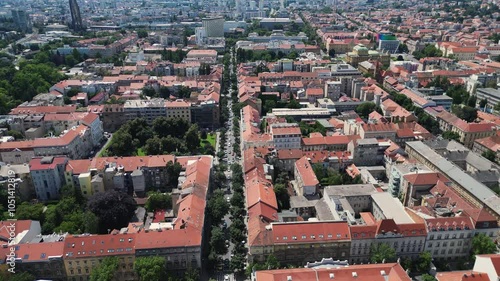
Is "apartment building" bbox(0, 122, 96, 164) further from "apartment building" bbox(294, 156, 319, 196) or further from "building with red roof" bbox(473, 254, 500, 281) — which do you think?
"building with red roof" bbox(473, 254, 500, 281)

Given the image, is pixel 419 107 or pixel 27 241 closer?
pixel 27 241

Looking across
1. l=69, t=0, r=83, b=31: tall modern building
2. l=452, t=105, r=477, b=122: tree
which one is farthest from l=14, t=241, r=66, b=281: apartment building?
l=69, t=0, r=83, b=31: tall modern building

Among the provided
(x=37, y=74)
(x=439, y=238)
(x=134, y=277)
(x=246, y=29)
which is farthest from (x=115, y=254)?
(x=246, y=29)

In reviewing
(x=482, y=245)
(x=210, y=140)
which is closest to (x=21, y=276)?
(x=210, y=140)

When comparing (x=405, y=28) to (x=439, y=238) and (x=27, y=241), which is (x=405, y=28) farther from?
(x=27, y=241)

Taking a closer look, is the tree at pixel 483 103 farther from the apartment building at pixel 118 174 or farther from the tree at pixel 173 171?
the apartment building at pixel 118 174

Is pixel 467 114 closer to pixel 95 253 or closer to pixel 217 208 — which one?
pixel 217 208

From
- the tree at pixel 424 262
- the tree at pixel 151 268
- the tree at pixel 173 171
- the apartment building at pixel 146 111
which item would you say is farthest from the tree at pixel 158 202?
the tree at pixel 424 262
